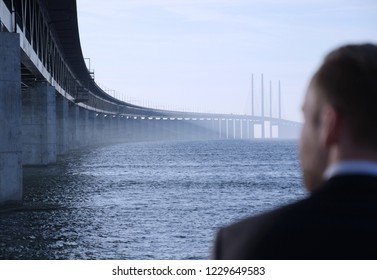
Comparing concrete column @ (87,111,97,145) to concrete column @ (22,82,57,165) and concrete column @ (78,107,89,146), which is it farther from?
concrete column @ (22,82,57,165)

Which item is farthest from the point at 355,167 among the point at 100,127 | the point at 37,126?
the point at 100,127

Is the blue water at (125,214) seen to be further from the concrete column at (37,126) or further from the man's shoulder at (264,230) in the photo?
the man's shoulder at (264,230)

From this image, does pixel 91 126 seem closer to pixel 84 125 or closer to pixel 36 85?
pixel 84 125

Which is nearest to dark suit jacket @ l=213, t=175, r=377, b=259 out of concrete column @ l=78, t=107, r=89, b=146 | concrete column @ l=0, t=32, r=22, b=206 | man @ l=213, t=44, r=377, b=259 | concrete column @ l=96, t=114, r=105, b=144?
man @ l=213, t=44, r=377, b=259

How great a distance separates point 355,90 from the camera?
1.65m

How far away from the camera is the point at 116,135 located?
16000 cm

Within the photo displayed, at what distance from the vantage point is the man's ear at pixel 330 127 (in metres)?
1.67

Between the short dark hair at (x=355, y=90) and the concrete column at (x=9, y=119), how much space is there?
840 inches

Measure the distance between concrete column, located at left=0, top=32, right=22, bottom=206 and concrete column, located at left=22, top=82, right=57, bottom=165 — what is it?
24.5 metres

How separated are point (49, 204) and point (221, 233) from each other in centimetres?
2378

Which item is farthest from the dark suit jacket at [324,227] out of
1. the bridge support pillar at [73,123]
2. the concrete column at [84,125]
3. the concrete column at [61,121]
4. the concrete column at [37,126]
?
the concrete column at [84,125]

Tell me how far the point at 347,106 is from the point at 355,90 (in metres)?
0.05

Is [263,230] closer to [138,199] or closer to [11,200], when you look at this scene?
[11,200]
